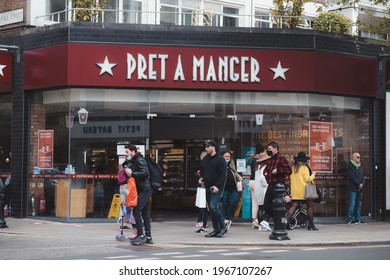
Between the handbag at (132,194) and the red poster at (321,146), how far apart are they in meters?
7.55

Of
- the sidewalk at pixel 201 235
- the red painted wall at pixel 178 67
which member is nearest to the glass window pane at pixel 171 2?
the red painted wall at pixel 178 67

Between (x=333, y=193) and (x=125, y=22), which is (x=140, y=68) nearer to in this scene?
(x=125, y=22)

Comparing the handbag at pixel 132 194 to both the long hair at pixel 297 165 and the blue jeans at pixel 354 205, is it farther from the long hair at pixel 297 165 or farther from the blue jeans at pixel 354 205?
the blue jeans at pixel 354 205

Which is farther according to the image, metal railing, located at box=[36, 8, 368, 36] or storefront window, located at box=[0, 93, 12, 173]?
storefront window, located at box=[0, 93, 12, 173]

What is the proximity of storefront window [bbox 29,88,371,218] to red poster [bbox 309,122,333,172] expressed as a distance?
3cm

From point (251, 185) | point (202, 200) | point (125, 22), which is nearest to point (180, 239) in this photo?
point (202, 200)

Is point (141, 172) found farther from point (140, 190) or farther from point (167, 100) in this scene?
point (167, 100)

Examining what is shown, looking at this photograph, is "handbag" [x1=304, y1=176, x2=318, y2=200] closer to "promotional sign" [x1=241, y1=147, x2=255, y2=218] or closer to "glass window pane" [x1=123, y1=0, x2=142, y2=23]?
"promotional sign" [x1=241, y1=147, x2=255, y2=218]

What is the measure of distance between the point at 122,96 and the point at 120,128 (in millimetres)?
855

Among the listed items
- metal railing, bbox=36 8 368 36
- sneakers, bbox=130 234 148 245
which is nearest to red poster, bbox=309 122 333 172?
metal railing, bbox=36 8 368 36

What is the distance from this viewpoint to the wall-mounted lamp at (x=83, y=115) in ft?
65.0

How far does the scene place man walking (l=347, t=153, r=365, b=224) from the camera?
20.3 metres

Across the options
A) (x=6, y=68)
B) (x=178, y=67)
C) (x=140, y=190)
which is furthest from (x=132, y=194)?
(x=6, y=68)

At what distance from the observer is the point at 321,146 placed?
20.8 m
